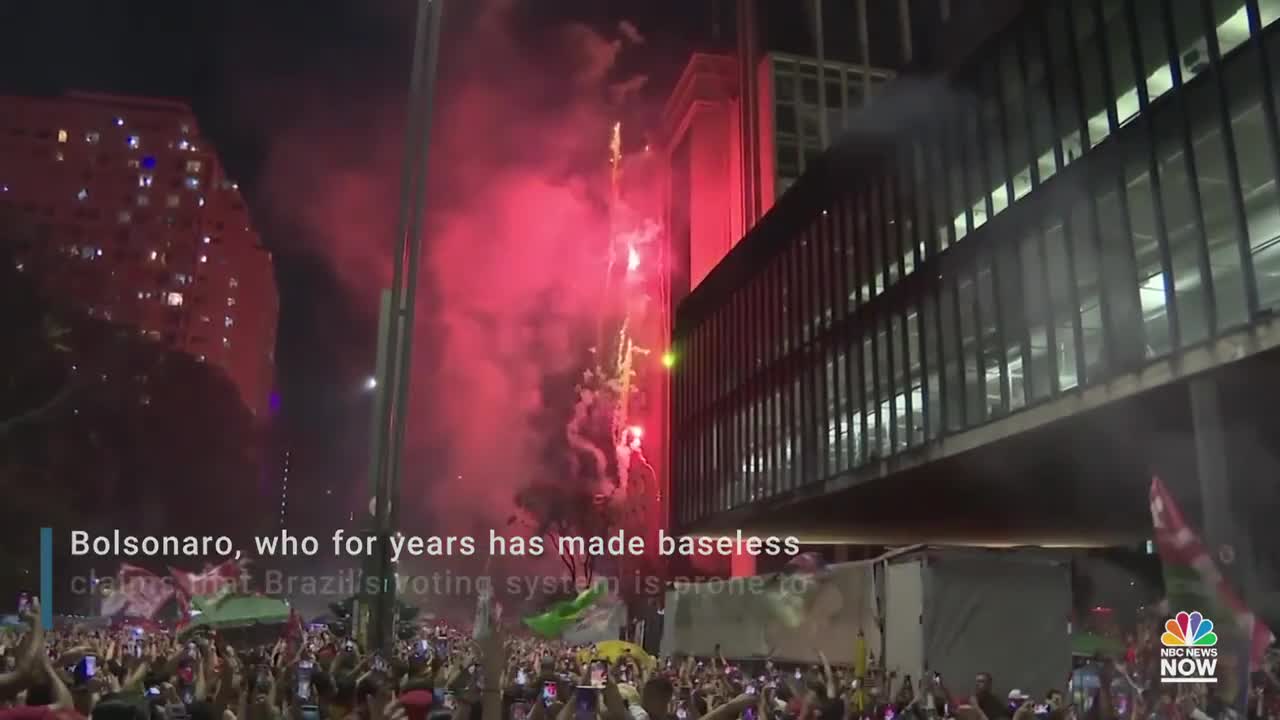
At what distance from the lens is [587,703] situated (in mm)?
8586

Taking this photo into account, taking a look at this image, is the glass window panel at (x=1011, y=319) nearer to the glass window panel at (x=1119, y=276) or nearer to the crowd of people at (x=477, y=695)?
the glass window panel at (x=1119, y=276)

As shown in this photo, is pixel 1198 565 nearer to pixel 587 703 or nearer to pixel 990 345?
pixel 587 703

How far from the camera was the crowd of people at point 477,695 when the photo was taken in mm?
4914

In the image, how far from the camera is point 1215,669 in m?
8.06

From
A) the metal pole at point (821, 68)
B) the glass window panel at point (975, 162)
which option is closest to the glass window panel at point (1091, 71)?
the glass window panel at point (975, 162)

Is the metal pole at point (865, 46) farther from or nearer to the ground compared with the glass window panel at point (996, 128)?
farther from the ground

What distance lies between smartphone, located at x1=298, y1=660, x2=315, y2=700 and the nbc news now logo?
652 centimetres

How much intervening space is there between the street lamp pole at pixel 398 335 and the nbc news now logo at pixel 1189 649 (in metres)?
9.41

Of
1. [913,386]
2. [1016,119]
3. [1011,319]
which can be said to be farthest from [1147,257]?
[913,386]

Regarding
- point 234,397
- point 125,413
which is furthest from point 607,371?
point 125,413

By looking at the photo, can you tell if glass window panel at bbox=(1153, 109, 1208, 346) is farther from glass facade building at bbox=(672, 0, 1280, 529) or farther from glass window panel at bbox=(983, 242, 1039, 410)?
glass window panel at bbox=(983, 242, 1039, 410)

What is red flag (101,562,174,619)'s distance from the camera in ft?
111

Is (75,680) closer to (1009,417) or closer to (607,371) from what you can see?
(1009,417)

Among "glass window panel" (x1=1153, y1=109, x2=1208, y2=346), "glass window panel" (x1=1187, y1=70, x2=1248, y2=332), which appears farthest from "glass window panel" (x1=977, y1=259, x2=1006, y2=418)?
"glass window panel" (x1=1187, y1=70, x2=1248, y2=332)
